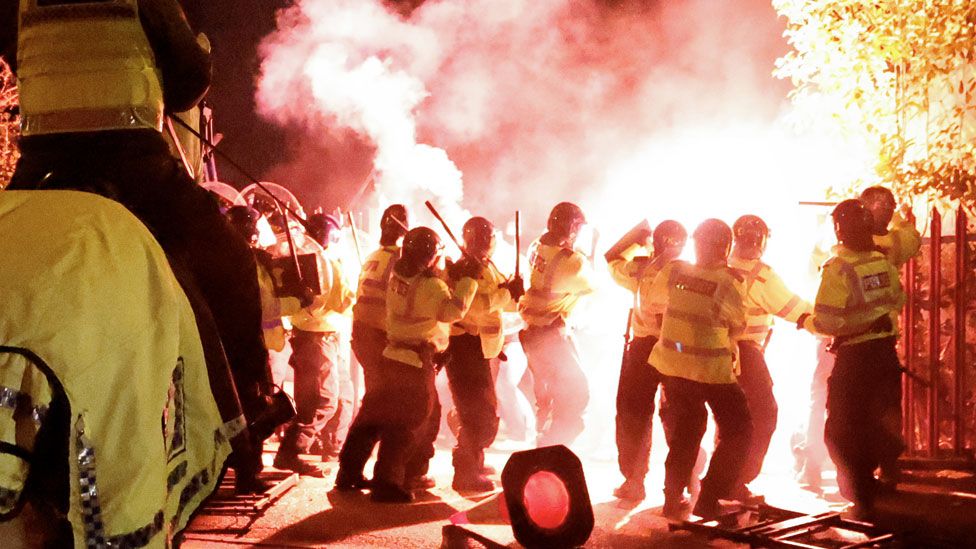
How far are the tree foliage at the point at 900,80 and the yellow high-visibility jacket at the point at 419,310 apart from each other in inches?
146

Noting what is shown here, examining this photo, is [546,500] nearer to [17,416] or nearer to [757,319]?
[17,416]

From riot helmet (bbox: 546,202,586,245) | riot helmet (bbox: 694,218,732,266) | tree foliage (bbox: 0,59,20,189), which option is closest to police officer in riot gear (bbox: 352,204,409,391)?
riot helmet (bbox: 546,202,586,245)

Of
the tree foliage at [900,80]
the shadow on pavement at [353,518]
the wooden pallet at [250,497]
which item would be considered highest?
the tree foliage at [900,80]

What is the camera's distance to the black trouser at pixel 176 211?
288 cm

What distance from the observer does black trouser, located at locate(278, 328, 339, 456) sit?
866 centimetres

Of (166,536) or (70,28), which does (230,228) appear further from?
(166,536)

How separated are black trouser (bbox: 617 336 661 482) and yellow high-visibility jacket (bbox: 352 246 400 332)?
2.16 m

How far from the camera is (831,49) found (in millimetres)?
8391

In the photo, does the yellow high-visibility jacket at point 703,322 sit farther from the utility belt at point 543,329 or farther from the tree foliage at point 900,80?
the tree foliage at point 900,80

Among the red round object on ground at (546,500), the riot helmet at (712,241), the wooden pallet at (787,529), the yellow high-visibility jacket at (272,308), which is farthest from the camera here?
the riot helmet at (712,241)

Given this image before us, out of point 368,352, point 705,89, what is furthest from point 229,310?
point 705,89

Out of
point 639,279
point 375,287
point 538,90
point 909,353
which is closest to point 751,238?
point 639,279

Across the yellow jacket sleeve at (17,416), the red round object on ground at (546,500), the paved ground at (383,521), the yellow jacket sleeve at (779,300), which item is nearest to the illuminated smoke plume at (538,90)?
→ the yellow jacket sleeve at (779,300)

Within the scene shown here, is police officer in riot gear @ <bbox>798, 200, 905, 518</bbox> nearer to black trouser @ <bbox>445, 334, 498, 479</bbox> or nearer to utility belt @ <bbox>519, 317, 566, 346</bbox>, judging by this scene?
utility belt @ <bbox>519, 317, 566, 346</bbox>
